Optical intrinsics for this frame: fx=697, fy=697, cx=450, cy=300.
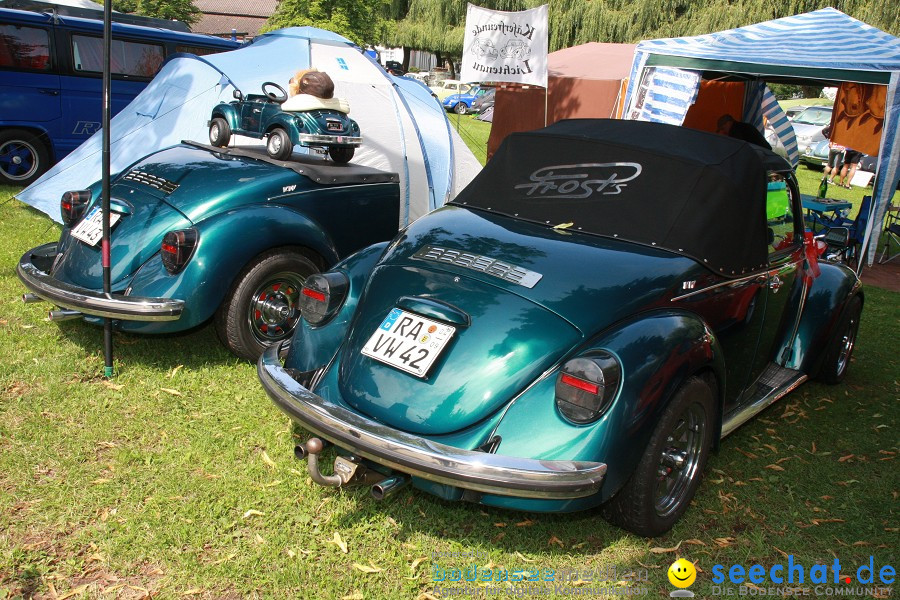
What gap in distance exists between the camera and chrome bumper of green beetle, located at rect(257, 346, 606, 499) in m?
2.46

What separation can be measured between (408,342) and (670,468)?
1.33 meters

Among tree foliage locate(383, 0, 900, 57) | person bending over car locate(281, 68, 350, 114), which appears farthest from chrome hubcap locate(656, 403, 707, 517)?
tree foliage locate(383, 0, 900, 57)

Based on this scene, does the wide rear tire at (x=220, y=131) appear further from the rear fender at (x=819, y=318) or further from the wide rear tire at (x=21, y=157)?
the wide rear tire at (x=21, y=157)

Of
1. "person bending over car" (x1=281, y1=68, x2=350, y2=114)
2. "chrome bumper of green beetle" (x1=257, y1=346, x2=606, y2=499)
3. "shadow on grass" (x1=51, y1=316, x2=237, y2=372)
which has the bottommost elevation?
"shadow on grass" (x1=51, y1=316, x2=237, y2=372)

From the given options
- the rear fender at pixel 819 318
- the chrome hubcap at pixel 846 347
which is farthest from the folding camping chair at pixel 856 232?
the rear fender at pixel 819 318

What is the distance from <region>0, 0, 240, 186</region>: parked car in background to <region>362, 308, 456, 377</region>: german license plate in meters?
8.28

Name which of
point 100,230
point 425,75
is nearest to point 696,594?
point 100,230

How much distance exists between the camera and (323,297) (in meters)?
3.46

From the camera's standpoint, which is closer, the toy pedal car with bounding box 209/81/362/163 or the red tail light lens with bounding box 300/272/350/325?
the red tail light lens with bounding box 300/272/350/325

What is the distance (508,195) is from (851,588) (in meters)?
2.46

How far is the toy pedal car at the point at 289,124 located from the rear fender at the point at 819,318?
3.50 metres

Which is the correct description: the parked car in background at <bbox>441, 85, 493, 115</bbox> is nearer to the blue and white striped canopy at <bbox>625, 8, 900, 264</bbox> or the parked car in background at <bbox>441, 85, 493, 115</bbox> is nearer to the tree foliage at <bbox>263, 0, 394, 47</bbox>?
the tree foliage at <bbox>263, 0, 394, 47</bbox>

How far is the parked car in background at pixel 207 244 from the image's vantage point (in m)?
4.04

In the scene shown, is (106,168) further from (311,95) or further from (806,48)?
(806,48)
